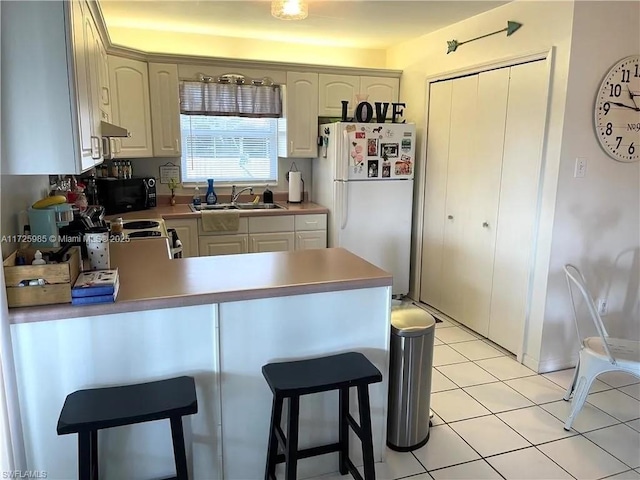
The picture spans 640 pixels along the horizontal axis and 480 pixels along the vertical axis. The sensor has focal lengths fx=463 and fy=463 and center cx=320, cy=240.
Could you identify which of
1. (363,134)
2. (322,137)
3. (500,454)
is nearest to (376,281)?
(500,454)

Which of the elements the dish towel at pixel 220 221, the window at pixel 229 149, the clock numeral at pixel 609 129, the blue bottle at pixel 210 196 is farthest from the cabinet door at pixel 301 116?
the clock numeral at pixel 609 129

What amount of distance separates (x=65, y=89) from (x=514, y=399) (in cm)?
270

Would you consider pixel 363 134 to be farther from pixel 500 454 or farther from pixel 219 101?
pixel 500 454

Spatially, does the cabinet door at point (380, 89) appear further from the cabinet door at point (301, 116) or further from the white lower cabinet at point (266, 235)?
the white lower cabinet at point (266, 235)

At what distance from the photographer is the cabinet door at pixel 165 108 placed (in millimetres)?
3793

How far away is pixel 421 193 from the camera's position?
4168 millimetres

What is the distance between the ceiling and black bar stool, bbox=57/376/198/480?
2599 mm

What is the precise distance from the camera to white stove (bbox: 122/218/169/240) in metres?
2.98

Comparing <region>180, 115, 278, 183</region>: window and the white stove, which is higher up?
<region>180, 115, 278, 183</region>: window

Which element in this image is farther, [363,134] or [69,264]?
[363,134]

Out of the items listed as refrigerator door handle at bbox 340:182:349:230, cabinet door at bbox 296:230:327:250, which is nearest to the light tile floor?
refrigerator door handle at bbox 340:182:349:230

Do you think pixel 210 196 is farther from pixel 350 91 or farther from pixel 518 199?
pixel 518 199

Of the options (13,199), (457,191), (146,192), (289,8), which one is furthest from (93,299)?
(457,191)

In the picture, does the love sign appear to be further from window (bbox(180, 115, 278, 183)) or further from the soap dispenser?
the soap dispenser
